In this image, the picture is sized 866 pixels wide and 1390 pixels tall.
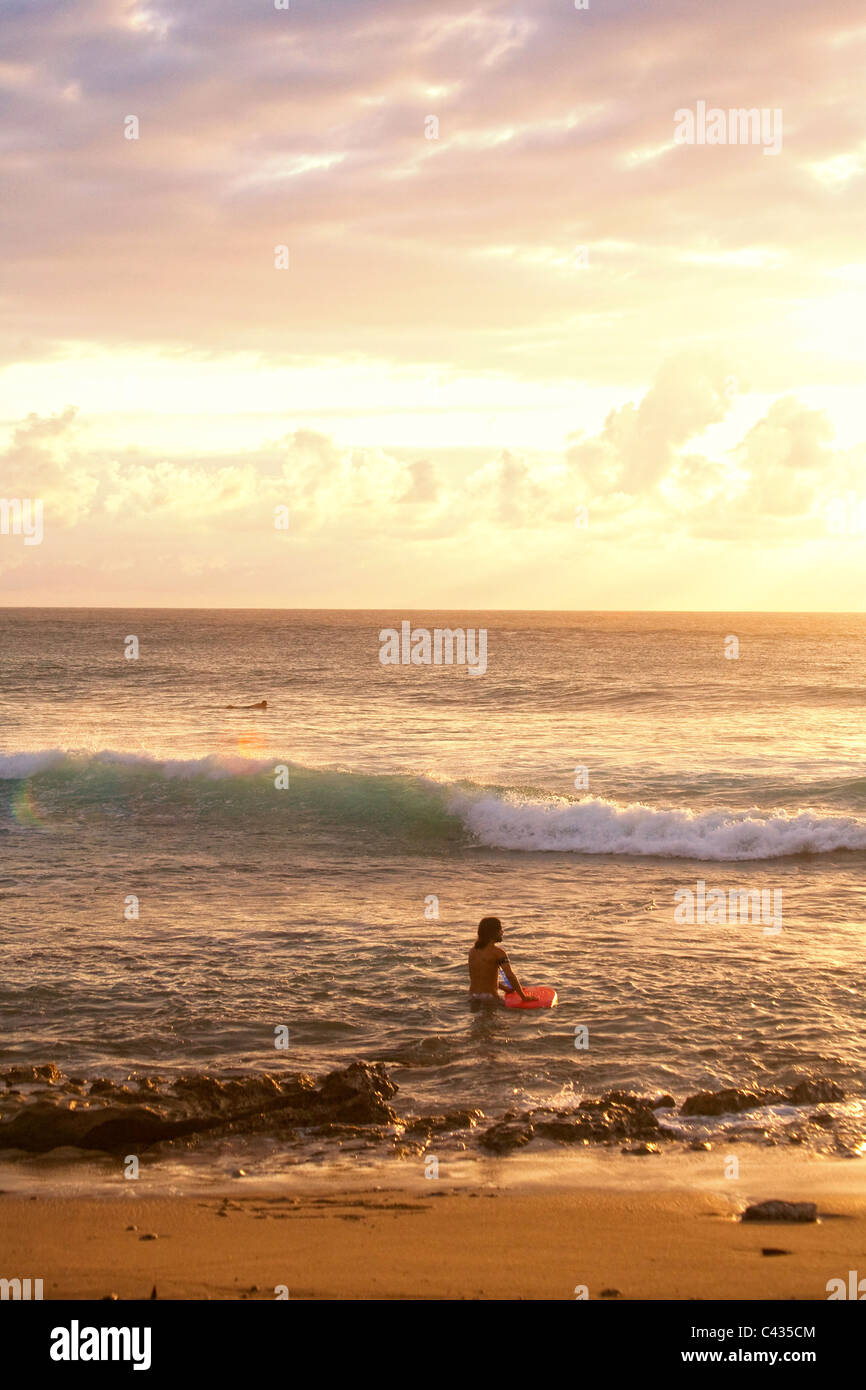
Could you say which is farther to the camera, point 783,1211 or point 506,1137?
point 506,1137

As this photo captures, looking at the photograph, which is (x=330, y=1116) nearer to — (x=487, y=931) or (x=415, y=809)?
(x=487, y=931)

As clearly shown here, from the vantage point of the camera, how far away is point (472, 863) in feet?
68.6

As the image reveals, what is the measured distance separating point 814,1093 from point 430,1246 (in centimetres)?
429

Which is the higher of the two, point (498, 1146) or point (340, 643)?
point (340, 643)

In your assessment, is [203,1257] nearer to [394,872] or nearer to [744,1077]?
[744,1077]

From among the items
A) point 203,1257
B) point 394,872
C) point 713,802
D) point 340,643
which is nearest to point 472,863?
point 394,872

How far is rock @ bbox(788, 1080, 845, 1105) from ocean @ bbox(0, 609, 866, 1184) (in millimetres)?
105

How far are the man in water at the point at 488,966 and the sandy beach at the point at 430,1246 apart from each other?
440 cm

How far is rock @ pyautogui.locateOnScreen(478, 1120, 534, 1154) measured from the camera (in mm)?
8812

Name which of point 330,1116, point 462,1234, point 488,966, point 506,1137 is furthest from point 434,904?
point 462,1234

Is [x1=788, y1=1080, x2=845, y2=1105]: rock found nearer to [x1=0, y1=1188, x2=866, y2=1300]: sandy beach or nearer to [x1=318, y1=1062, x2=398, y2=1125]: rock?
[x1=0, y1=1188, x2=866, y2=1300]: sandy beach

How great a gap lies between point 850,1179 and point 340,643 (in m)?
99.7

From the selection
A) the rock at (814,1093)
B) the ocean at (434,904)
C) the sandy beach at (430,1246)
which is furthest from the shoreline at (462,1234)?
the rock at (814,1093)

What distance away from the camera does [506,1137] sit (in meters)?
8.94
